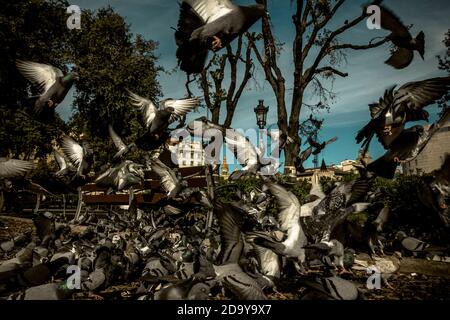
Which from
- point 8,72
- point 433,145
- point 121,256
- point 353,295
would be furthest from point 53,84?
point 433,145

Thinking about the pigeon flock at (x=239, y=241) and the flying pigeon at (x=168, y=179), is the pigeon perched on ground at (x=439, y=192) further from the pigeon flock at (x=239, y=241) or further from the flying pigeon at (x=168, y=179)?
the flying pigeon at (x=168, y=179)

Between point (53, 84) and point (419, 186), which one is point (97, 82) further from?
point (419, 186)

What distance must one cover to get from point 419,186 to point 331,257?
2.74 meters

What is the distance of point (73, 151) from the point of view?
36.3 feet

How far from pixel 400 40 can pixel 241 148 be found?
177 inches

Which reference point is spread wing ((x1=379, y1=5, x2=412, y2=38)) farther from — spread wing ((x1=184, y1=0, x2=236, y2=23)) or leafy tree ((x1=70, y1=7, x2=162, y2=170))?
leafy tree ((x1=70, y1=7, x2=162, y2=170))

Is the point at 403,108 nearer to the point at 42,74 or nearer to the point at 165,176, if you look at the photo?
the point at 165,176

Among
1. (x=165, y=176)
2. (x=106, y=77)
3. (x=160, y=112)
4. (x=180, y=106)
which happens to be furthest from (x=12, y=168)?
(x=106, y=77)

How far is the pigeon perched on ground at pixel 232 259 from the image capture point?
3348mm

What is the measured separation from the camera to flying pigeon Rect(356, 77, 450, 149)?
17.6 ft

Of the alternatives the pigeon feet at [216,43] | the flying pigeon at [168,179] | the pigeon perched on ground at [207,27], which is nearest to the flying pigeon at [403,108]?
the pigeon perched on ground at [207,27]

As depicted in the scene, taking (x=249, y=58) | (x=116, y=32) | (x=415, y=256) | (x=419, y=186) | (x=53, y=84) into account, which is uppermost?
(x=116, y=32)

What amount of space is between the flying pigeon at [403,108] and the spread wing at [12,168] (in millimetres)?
7244
